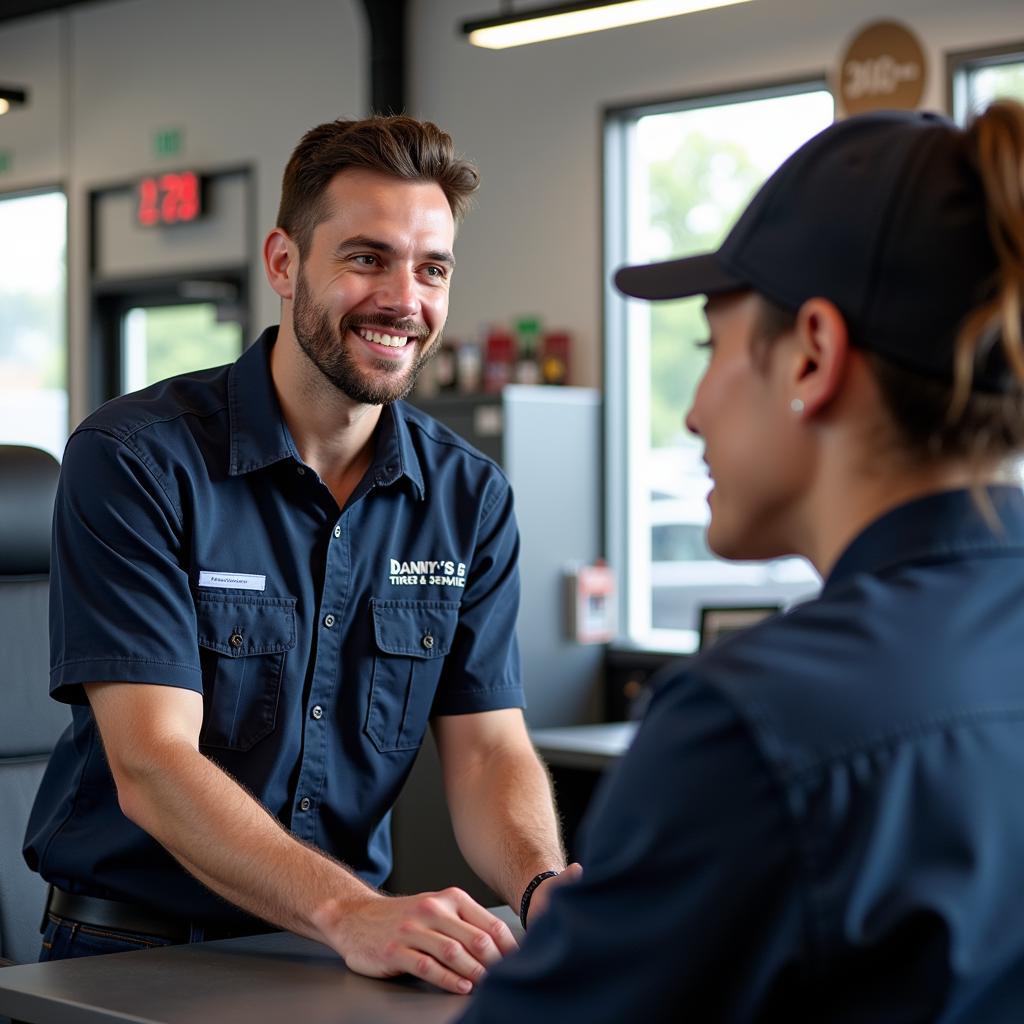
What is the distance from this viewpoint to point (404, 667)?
6.56 ft

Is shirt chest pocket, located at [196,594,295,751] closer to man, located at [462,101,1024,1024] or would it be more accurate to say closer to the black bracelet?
the black bracelet

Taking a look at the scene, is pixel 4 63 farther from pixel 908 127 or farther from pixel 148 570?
pixel 908 127

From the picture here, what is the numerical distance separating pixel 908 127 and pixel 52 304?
267 inches

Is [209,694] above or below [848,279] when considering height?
below

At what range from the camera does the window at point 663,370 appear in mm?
5078

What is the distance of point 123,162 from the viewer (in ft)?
22.2

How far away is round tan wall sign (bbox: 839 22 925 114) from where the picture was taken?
167 inches

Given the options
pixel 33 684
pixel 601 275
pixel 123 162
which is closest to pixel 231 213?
pixel 123 162

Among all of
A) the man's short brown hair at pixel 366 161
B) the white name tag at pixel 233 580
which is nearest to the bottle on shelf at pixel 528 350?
the man's short brown hair at pixel 366 161

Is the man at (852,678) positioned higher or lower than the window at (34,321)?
lower

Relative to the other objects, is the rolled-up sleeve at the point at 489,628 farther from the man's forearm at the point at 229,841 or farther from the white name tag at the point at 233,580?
the man's forearm at the point at 229,841

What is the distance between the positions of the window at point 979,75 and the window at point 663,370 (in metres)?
0.71

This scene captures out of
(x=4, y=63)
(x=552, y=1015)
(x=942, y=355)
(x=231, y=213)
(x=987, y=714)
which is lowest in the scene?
(x=552, y=1015)

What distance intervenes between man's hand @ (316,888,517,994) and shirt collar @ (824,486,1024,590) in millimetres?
684
